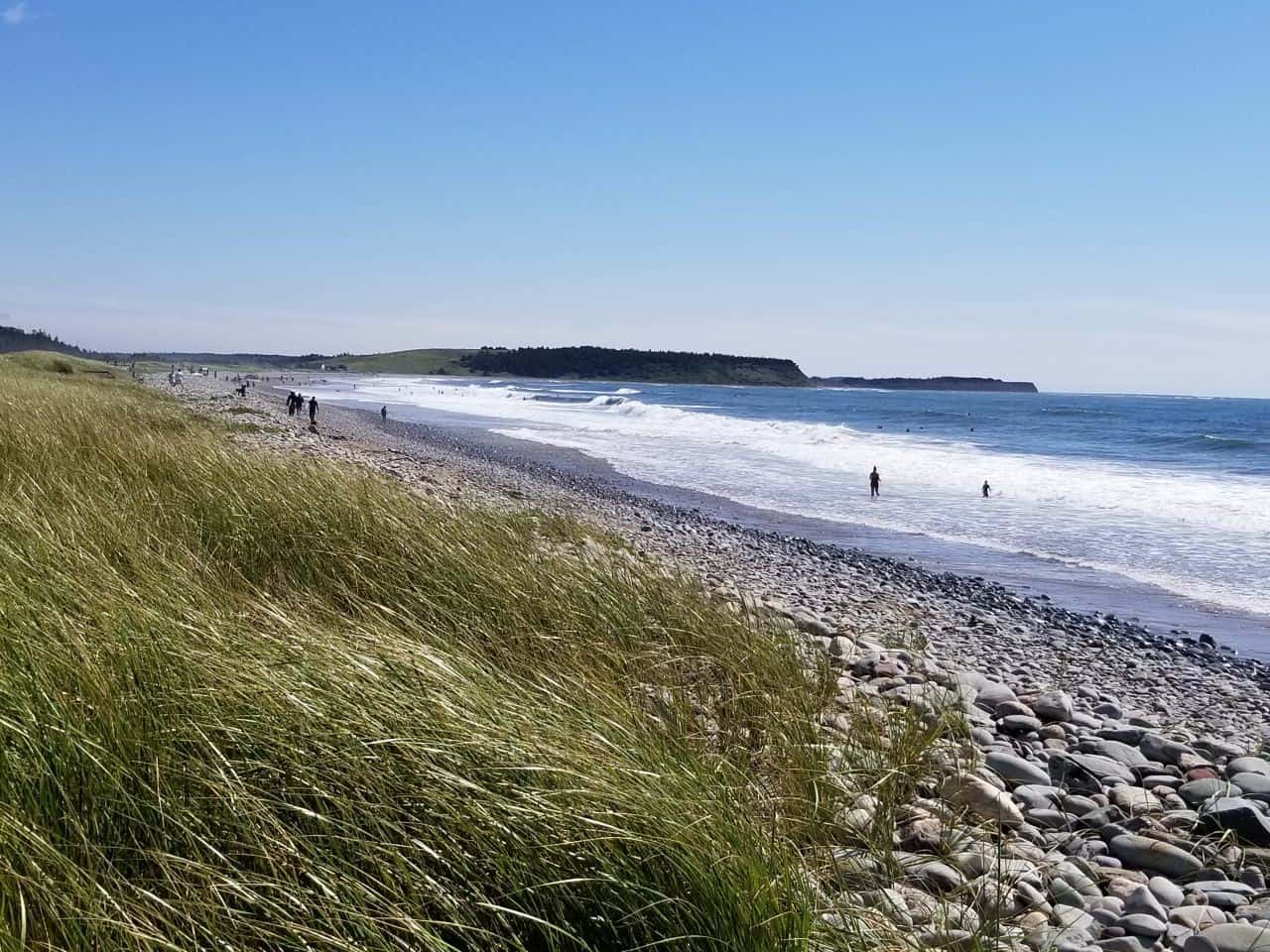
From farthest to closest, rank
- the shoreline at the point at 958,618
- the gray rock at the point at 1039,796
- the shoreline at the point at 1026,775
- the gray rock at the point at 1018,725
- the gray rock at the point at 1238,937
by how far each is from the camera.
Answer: the shoreline at the point at 958,618 < the gray rock at the point at 1018,725 < the gray rock at the point at 1039,796 < the shoreline at the point at 1026,775 < the gray rock at the point at 1238,937

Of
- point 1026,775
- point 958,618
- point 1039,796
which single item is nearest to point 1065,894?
point 1039,796

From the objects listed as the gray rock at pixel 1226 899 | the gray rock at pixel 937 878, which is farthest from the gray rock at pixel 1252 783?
the gray rock at pixel 937 878

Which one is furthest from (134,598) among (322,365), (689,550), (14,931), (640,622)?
(322,365)

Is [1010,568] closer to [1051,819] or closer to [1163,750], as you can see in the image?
[1163,750]

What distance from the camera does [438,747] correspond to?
110 inches

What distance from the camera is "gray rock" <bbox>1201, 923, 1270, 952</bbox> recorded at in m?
3.10

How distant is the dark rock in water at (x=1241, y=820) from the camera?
414 centimetres

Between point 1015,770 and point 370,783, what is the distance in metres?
3.34

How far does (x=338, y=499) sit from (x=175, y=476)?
63.5 inches

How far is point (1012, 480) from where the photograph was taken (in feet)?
89.9

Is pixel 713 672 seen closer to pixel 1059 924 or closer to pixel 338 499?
pixel 1059 924

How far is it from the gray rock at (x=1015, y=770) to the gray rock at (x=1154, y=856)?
0.64 meters

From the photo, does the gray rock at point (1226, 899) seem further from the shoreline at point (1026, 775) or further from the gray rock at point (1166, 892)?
the gray rock at point (1166, 892)

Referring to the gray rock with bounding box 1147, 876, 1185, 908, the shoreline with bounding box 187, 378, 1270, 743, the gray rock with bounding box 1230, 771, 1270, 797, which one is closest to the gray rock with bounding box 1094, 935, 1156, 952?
the gray rock with bounding box 1147, 876, 1185, 908
